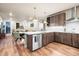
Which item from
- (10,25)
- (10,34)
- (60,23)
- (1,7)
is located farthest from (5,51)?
(60,23)

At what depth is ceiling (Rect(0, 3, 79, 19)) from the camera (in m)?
2.35

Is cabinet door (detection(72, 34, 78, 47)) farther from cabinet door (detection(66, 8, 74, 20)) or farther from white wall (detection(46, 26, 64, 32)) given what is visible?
cabinet door (detection(66, 8, 74, 20))

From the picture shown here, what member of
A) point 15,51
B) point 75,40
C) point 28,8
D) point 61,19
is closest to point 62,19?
point 61,19

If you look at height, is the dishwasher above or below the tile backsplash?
below

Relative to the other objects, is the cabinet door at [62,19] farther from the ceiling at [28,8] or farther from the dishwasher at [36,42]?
the dishwasher at [36,42]

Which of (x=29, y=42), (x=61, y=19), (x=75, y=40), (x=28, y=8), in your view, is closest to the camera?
(x=28, y=8)

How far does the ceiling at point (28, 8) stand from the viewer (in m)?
2.35

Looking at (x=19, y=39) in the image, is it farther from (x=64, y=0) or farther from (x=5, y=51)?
(x=64, y=0)

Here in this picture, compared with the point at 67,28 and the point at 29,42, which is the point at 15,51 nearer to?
the point at 29,42

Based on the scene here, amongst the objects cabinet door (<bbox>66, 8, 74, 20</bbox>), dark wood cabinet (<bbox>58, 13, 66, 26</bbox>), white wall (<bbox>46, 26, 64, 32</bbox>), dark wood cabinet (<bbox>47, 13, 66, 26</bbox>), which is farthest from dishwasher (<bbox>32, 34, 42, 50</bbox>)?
cabinet door (<bbox>66, 8, 74, 20</bbox>)

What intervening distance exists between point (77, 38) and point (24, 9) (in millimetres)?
2039

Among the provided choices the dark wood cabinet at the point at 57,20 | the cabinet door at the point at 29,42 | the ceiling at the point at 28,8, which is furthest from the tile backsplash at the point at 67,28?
the cabinet door at the point at 29,42

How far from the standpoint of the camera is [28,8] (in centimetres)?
240

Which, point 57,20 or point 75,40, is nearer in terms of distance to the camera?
point 57,20
